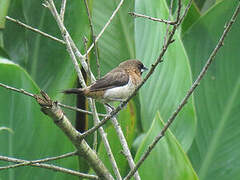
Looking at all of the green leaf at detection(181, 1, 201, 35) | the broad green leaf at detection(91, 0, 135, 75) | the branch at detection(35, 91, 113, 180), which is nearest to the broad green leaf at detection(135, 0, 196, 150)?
the broad green leaf at detection(91, 0, 135, 75)

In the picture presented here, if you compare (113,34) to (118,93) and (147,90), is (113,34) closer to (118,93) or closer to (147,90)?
(147,90)

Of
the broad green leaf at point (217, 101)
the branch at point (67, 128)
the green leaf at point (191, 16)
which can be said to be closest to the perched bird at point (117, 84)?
the broad green leaf at point (217, 101)

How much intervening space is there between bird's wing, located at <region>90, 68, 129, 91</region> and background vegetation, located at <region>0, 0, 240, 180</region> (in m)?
0.19

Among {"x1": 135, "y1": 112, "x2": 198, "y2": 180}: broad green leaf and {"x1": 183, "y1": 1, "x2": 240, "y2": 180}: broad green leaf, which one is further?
{"x1": 183, "y1": 1, "x2": 240, "y2": 180}: broad green leaf

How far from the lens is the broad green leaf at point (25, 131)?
3488mm

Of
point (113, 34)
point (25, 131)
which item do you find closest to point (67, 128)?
point (25, 131)

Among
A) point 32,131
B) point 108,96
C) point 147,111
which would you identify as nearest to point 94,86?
point 108,96

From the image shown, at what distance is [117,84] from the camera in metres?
3.81

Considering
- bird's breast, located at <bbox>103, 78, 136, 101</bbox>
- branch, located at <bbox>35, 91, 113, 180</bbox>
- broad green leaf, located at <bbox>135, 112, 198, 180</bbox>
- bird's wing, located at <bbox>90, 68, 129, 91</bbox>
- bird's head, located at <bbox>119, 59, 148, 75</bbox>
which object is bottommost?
broad green leaf, located at <bbox>135, 112, 198, 180</bbox>

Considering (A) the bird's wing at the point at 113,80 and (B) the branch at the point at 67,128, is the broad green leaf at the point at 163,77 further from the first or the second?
(B) the branch at the point at 67,128

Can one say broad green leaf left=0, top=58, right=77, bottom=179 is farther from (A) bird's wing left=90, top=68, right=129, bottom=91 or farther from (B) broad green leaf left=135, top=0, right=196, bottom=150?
(B) broad green leaf left=135, top=0, right=196, bottom=150

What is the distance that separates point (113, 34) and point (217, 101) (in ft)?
4.01

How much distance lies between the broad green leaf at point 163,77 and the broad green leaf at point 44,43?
0.48m

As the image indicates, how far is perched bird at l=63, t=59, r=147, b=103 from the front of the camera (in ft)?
11.3
